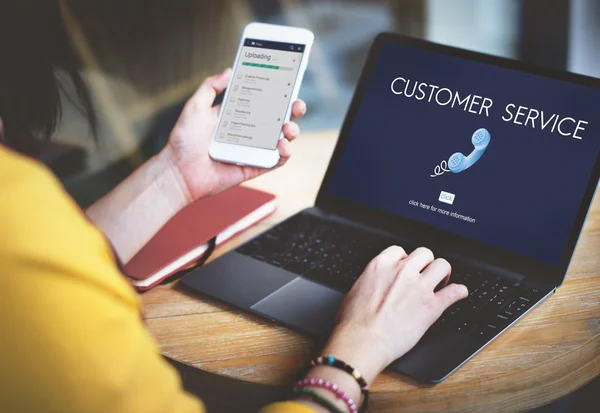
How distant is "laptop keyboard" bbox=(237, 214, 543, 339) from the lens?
36.4 inches

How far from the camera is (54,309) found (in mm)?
543

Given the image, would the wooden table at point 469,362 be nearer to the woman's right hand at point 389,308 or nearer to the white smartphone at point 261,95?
the woman's right hand at point 389,308

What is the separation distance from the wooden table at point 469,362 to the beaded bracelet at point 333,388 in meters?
0.07

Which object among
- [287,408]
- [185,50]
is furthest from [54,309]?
[185,50]

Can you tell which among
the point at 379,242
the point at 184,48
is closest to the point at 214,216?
the point at 379,242

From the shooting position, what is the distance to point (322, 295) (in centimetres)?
100

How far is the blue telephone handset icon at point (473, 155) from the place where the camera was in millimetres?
1079

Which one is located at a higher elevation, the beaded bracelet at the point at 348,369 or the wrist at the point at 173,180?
the wrist at the point at 173,180

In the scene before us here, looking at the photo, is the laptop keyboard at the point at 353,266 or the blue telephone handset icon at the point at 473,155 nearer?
the laptop keyboard at the point at 353,266

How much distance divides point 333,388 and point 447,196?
45 cm

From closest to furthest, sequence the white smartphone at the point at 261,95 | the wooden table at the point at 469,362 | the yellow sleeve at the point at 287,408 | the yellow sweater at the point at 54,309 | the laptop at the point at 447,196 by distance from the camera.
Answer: the yellow sweater at the point at 54,309
the yellow sleeve at the point at 287,408
the wooden table at the point at 469,362
the laptop at the point at 447,196
the white smartphone at the point at 261,95

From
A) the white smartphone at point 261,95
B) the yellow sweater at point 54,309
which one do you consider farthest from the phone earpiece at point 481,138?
the yellow sweater at point 54,309

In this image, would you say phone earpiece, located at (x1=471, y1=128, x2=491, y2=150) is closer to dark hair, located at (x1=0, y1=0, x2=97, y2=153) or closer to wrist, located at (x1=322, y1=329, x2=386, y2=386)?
wrist, located at (x1=322, y1=329, x2=386, y2=386)

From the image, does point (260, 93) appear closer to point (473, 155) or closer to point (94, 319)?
point (473, 155)
